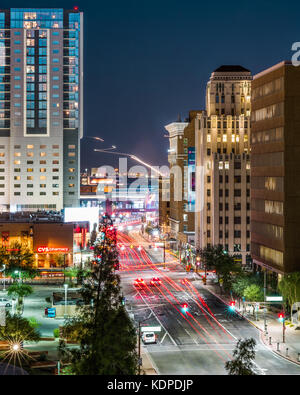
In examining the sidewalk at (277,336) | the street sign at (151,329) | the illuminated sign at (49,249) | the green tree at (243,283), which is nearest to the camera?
the sidewalk at (277,336)

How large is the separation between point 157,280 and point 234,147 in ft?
130

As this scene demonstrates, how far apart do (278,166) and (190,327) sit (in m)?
24.7

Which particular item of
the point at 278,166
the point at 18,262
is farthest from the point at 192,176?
the point at 278,166

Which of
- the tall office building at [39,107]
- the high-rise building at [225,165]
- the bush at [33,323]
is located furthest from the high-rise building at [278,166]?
the tall office building at [39,107]

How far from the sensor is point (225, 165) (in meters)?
111

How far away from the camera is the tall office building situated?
138 m

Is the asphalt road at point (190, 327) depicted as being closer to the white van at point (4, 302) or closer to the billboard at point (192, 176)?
the white van at point (4, 302)

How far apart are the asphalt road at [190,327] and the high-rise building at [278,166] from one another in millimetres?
9801

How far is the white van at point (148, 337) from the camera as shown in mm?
50781

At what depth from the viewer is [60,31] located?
138 meters

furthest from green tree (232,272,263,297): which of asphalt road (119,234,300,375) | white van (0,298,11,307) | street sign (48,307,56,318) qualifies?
white van (0,298,11,307)

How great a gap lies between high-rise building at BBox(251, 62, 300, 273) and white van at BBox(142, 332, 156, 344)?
23.7 m

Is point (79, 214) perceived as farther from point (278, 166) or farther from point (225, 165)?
point (278, 166)
